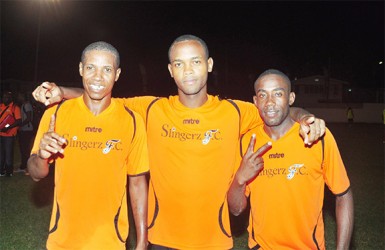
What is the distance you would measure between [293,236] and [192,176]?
3.38 feet

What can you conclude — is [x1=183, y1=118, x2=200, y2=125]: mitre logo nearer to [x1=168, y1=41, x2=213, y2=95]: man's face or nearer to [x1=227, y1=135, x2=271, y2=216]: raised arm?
[x1=168, y1=41, x2=213, y2=95]: man's face

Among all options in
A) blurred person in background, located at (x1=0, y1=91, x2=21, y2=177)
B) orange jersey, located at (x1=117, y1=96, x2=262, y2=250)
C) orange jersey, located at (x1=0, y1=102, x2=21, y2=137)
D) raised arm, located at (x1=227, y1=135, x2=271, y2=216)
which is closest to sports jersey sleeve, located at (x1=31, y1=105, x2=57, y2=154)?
orange jersey, located at (x1=117, y1=96, x2=262, y2=250)

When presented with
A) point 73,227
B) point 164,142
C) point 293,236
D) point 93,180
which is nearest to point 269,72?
point 164,142

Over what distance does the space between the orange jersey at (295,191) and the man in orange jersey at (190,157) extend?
306 mm

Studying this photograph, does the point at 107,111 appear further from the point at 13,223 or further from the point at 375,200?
the point at 375,200

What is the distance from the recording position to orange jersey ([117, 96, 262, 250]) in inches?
144

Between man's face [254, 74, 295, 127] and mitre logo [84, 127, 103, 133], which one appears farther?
man's face [254, 74, 295, 127]

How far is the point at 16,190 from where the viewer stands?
10312mm

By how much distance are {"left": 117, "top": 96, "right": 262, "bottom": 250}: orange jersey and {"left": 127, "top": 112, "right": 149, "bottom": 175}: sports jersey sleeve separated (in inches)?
8.1

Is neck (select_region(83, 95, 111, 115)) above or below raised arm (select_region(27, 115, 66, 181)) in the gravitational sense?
above

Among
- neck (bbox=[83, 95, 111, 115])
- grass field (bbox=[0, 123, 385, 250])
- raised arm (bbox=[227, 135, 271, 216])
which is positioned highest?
neck (bbox=[83, 95, 111, 115])

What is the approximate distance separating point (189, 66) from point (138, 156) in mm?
956

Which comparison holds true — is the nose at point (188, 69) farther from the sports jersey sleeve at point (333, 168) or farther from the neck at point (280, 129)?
the sports jersey sleeve at point (333, 168)

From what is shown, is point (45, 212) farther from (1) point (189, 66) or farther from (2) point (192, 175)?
(1) point (189, 66)
